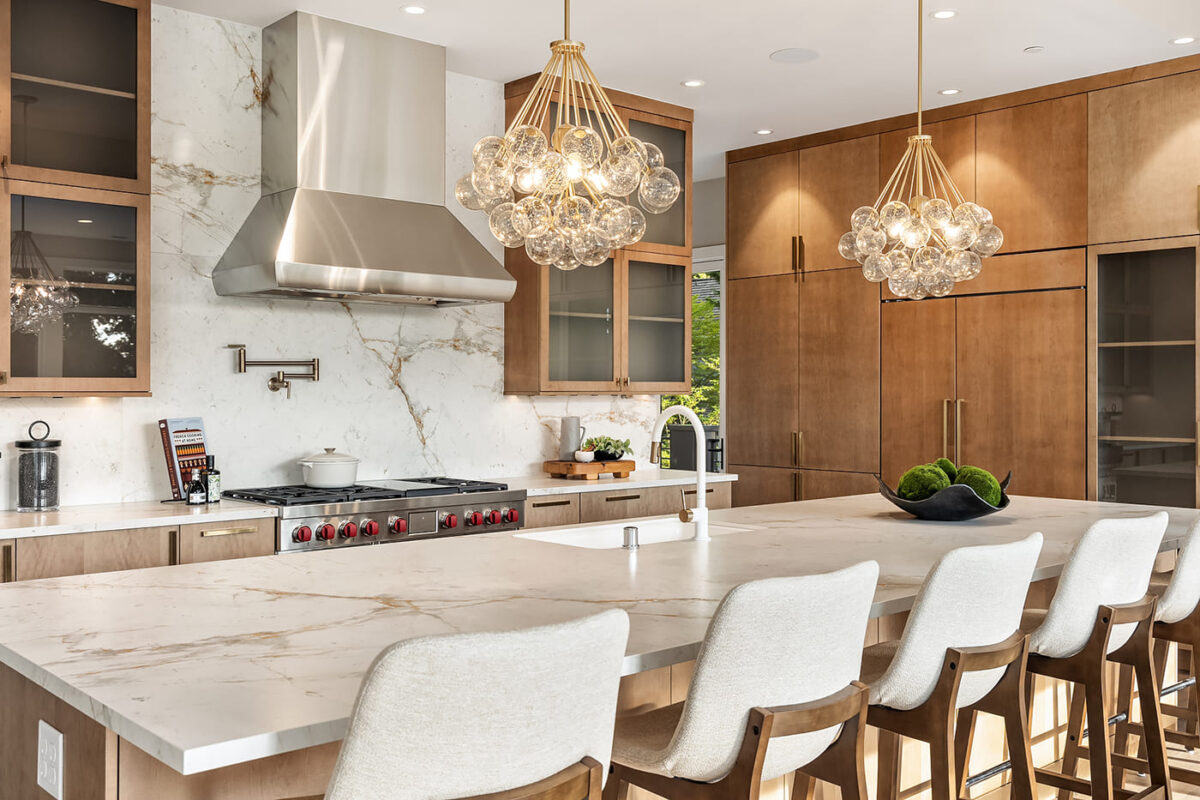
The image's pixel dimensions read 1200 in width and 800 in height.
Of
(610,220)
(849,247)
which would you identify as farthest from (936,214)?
(610,220)

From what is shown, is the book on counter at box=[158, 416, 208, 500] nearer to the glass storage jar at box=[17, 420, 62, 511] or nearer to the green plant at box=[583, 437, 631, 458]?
the glass storage jar at box=[17, 420, 62, 511]

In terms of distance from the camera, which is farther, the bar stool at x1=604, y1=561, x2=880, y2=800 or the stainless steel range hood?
the stainless steel range hood

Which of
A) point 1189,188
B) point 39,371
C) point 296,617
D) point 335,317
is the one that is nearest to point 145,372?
point 39,371

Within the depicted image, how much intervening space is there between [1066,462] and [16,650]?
14.7 feet

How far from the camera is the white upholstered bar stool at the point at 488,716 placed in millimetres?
1157

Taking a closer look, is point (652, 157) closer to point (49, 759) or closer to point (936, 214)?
point (936, 214)

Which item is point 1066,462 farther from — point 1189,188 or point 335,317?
point 335,317

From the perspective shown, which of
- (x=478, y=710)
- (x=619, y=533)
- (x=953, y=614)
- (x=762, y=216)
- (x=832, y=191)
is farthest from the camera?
(x=762, y=216)

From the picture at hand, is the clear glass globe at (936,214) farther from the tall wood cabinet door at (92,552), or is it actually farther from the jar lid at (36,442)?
the jar lid at (36,442)

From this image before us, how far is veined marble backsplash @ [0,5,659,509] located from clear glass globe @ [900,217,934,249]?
230cm

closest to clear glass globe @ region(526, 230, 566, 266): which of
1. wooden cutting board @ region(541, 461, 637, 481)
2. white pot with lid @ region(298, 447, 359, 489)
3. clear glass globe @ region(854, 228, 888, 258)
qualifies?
clear glass globe @ region(854, 228, 888, 258)

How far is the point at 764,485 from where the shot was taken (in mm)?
6121

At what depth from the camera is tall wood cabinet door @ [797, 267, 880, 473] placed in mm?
5582

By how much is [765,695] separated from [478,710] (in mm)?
588
